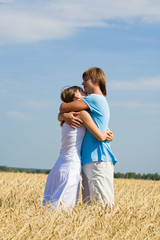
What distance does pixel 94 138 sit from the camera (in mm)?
4012

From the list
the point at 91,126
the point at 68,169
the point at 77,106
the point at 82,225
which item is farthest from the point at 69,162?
the point at 82,225

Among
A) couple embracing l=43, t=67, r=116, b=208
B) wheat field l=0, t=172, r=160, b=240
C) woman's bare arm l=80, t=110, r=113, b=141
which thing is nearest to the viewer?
wheat field l=0, t=172, r=160, b=240

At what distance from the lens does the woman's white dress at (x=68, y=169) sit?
4000mm

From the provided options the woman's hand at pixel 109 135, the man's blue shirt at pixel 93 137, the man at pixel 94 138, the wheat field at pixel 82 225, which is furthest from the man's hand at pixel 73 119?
the wheat field at pixel 82 225

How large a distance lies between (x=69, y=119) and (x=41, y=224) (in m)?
1.17

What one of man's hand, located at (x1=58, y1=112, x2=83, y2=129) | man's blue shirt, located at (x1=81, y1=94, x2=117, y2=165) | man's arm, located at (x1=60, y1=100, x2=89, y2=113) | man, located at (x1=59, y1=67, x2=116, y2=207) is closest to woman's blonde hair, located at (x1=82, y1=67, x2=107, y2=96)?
man, located at (x1=59, y1=67, x2=116, y2=207)

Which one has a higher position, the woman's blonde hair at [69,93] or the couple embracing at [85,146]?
the woman's blonde hair at [69,93]

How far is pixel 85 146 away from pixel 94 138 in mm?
142

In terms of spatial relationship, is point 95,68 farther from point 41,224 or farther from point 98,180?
point 41,224

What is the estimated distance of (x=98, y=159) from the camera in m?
3.99

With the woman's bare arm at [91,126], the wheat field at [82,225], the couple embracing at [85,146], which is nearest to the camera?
the wheat field at [82,225]

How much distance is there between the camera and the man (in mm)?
3955

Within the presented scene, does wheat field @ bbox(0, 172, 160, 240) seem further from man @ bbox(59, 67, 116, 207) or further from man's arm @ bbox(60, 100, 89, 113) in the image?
man's arm @ bbox(60, 100, 89, 113)

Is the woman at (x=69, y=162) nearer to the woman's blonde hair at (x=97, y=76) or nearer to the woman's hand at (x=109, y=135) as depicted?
the woman's hand at (x=109, y=135)
